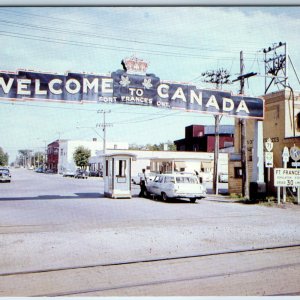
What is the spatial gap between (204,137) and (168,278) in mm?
49100

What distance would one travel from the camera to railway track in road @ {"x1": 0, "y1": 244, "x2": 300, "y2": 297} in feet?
15.7

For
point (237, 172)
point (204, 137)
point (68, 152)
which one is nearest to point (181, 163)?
point (204, 137)

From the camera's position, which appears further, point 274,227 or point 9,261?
point 274,227

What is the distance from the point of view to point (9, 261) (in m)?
6.02

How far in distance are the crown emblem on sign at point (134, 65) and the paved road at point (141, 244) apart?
4589mm

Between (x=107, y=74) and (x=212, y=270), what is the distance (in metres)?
7.31

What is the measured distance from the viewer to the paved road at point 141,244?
5.03 m

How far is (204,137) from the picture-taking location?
53.5m

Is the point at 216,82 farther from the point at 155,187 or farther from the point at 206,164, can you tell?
the point at 206,164

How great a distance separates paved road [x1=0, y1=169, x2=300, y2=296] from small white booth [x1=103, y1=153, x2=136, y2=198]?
167 inches

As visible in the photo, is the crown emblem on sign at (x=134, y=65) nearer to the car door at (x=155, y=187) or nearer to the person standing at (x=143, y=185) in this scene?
the car door at (x=155, y=187)

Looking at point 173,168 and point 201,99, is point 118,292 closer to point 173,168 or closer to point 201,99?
point 201,99

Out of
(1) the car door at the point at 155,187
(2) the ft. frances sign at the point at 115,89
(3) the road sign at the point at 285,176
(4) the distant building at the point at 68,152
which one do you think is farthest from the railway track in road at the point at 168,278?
(4) the distant building at the point at 68,152

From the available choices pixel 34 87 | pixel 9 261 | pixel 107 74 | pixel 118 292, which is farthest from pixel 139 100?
pixel 118 292
